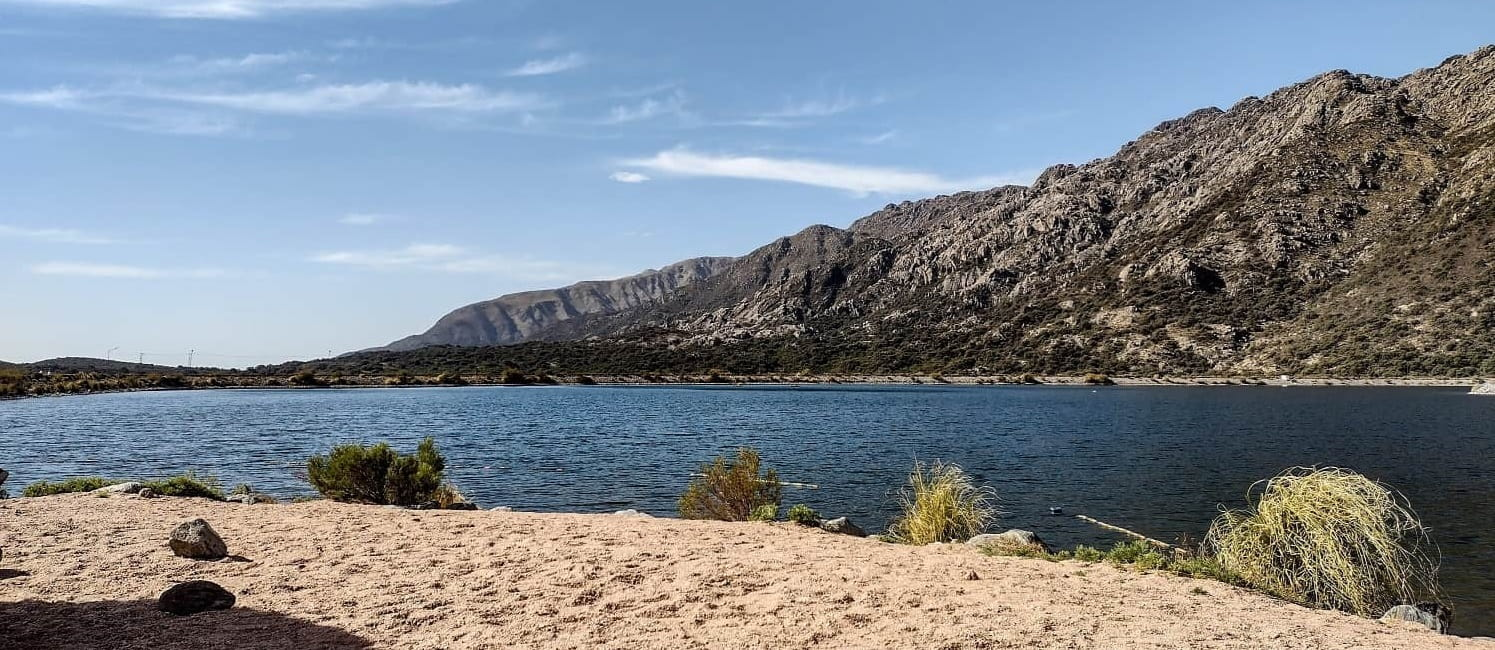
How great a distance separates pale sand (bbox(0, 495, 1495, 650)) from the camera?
7.55 meters

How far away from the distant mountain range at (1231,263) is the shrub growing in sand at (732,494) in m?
96.2

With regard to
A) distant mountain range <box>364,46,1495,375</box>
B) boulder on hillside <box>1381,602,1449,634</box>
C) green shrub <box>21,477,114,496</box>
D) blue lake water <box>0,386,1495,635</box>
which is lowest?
blue lake water <box>0,386,1495,635</box>

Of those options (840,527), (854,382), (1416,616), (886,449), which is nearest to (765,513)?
(840,527)

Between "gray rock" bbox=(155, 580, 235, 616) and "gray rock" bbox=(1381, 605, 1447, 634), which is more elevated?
"gray rock" bbox=(155, 580, 235, 616)

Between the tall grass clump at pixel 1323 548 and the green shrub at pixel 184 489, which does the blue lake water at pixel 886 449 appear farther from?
the green shrub at pixel 184 489

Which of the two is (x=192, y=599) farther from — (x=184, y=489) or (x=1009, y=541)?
(x=1009, y=541)

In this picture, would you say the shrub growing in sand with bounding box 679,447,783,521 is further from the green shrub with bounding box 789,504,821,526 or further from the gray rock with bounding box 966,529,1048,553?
the gray rock with bounding box 966,529,1048,553

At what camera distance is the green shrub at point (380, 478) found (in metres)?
17.7

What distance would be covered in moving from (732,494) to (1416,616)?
11.7m

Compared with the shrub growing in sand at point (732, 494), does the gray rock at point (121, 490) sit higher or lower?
higher

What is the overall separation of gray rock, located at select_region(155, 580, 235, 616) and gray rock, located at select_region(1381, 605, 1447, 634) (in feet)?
44.9

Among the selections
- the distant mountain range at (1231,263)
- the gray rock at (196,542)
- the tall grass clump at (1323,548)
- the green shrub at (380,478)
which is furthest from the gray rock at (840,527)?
the distant mountain range at (1231,263)

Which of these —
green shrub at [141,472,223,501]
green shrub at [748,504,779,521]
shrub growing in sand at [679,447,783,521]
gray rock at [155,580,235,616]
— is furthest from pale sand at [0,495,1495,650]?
shrub growing in sand at [679,447,783,521]

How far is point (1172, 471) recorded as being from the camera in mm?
30078
